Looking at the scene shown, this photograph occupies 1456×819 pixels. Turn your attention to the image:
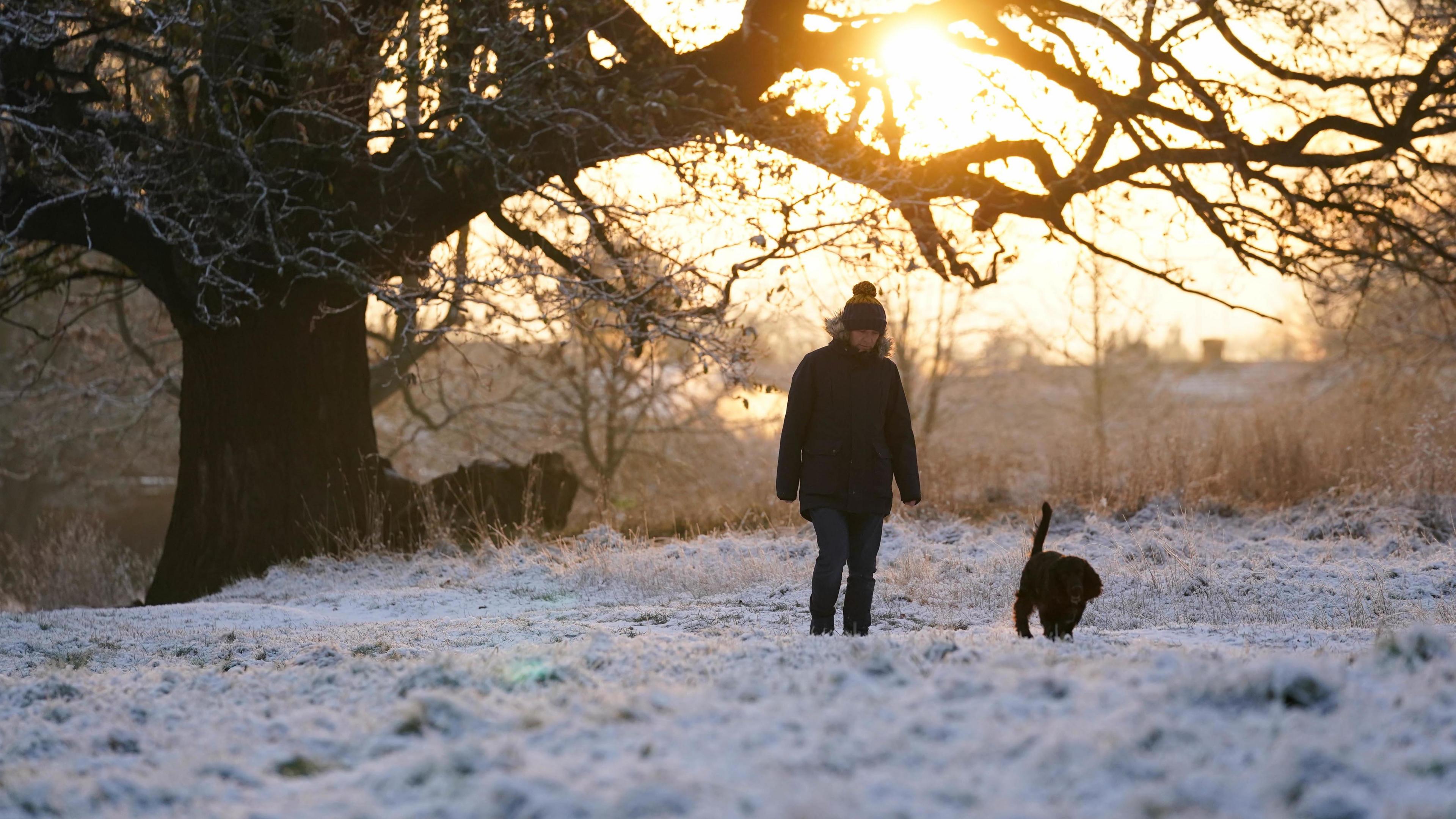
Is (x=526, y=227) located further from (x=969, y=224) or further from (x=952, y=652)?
(x=952, y=652)

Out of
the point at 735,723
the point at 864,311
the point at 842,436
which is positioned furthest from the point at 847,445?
the point at 735,723

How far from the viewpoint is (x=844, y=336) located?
22.7 ft

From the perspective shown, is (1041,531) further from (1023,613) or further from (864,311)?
(864,311)

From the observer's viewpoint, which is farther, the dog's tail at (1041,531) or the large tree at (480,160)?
the large tree at (480,160)

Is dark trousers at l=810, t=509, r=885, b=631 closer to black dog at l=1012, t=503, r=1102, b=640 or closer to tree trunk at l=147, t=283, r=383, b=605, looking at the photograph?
A: black dog at l=1012, t=503, r=1102, b=640

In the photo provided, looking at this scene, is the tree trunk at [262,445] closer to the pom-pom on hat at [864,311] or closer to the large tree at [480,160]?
the large tree at [480,160]

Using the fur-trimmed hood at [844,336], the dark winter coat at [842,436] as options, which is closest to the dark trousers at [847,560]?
the dark winter coat at [842,436]

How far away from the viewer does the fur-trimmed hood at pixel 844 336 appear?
6926 mm

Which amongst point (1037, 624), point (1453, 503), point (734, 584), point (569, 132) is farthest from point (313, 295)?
point (1453, 503)

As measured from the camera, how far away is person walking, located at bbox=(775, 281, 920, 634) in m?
6.85

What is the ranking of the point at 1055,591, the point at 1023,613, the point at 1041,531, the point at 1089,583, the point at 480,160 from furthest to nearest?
1. the point at 480,160
2. the point at 1041,531
3. the point at 1023,613
4. the point at 1089,583
5. the point at 1055,591

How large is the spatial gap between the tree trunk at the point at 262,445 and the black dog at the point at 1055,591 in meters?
7.97

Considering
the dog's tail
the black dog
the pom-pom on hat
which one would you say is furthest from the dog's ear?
the pom-pom on hat

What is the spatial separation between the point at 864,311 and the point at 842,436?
70 centimetres
